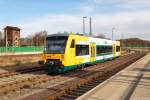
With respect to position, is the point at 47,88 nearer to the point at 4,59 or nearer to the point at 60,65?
the point at 60,65

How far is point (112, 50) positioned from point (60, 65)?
69.5 ft

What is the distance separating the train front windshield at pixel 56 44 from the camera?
21.2 m

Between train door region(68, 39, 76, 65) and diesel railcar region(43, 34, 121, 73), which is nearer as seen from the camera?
diesel railcar region(43, 34, 121, 73)

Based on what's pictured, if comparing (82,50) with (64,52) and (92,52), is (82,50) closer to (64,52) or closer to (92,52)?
(92,52)

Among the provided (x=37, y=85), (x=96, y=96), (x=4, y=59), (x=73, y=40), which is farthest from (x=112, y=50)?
(x=96, y=96)

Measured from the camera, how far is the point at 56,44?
70.8 ft

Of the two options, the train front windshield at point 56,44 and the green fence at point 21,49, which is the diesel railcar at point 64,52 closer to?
the train front windshield at point 56,44

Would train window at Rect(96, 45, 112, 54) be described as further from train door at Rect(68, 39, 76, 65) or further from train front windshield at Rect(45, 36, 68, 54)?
train front windshield at Rect(45, 36, 68, 54)

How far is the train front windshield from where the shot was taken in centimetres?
2118

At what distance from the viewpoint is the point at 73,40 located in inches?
869

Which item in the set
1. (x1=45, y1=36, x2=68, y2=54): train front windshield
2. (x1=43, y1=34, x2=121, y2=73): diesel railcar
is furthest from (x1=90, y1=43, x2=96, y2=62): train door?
(x1=45, y1=36, x2=68, y2=54): train front windshield

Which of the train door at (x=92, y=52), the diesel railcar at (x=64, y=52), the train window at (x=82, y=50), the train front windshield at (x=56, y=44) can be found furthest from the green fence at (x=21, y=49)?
the train front windshield at (x=56, y=44)

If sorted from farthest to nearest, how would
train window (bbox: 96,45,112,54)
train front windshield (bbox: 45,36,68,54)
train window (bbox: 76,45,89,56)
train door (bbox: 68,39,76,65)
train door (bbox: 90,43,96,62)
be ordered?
train window (bbox: 96,45,112,54)
train door (bbox: 90,43,96,62)
train window (bbox: 76,45,89,56)
train door (bbox: 68,39,76,65)
train front windshield (bbox: 45,36,68,54)

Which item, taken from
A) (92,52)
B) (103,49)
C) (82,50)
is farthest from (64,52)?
(103,49)
